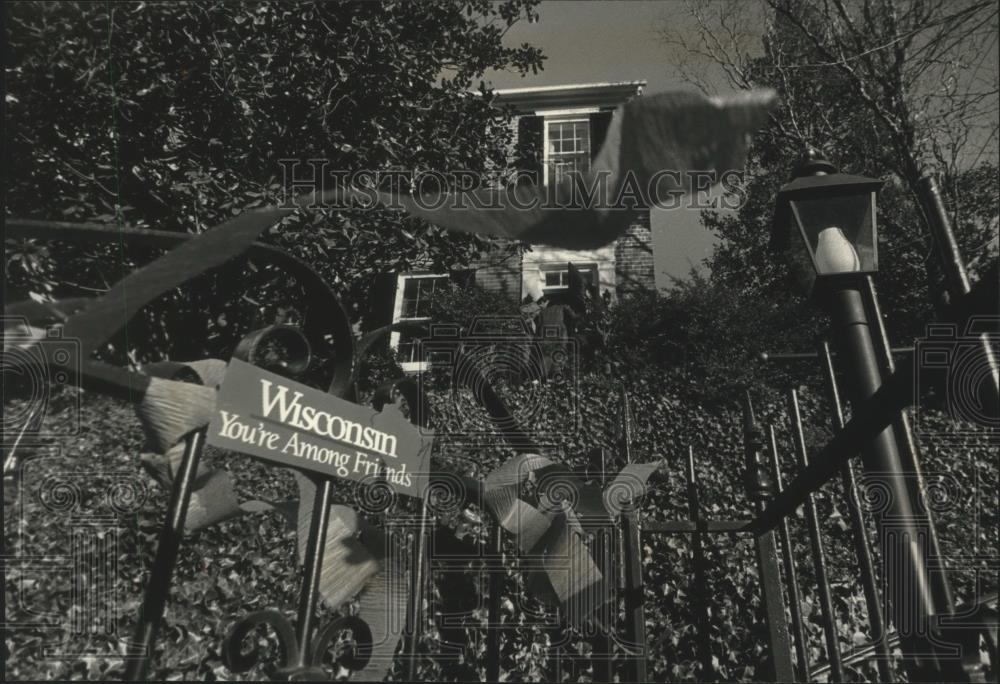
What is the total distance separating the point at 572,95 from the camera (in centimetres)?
1474

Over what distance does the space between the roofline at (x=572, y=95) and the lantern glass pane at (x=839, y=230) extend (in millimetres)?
12457

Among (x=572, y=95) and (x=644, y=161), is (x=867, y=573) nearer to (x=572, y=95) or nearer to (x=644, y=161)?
(x=644, y=161)

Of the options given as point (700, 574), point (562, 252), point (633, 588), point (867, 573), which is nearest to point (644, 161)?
point (633, 588)

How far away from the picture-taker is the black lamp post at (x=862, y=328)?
189 cm

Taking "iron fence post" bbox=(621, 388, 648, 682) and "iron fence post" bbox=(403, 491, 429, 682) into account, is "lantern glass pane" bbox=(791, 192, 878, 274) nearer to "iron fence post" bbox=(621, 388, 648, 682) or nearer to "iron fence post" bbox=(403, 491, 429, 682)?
"iron fence post" bbox=(621, 388, 648, 682)

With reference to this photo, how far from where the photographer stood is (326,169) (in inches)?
253

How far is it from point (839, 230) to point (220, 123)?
5.43 metres

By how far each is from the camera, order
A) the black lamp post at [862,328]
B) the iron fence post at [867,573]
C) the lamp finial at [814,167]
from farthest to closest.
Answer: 1. the lamp finial at [814,167]
2. the iron fence post at [867,573]
3. the black lamp post at [862,328]

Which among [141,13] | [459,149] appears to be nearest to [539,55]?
[459,149]

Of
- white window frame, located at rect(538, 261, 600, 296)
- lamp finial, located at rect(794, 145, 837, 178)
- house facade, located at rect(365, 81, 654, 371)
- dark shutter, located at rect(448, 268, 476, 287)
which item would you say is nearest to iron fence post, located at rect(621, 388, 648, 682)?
lamp finial, located at rect(794, 145, 837, 178)

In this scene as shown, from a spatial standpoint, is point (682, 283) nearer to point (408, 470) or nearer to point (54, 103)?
point (54, 103)

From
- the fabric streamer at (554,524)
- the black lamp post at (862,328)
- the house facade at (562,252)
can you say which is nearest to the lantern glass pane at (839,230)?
the black lamp post at (862,328)

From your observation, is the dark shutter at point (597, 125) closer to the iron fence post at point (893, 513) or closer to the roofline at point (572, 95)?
the roofline at point (572, 95)

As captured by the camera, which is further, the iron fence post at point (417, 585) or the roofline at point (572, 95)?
the roofline at point (572, 95)
